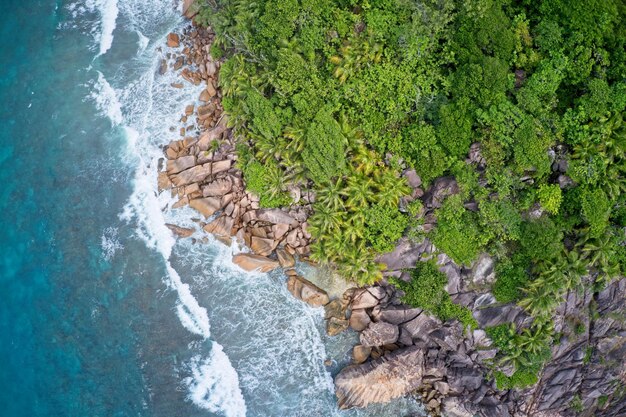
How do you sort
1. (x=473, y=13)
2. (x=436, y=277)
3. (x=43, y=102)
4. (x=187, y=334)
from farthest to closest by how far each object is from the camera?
(x=43, y=102)
(x=187, y=334)
(x=436, y=277)
(x=473, y=13)

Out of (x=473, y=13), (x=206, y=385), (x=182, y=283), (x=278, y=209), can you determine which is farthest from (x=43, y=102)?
(x=473, y=13)

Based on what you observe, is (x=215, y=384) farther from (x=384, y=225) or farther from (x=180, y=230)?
(x=384, y=225)

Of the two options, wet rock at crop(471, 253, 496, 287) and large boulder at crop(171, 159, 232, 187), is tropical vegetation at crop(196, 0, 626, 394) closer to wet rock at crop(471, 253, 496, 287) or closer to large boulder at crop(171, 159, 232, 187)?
wet rock at crop(471, 253, 496, 287)

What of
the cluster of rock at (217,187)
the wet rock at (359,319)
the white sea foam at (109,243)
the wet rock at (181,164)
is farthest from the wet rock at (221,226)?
the wet rock at (359,319)

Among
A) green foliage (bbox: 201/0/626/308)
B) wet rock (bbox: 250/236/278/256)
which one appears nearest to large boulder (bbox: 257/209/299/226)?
green foliage (bbox: 201/0/626/308)

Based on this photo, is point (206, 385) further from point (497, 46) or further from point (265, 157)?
point (497, 46)

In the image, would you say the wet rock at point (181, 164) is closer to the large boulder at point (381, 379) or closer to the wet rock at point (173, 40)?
the wet rock at point (173, 40)

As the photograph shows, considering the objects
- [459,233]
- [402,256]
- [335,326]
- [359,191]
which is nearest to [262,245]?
[335,326]
